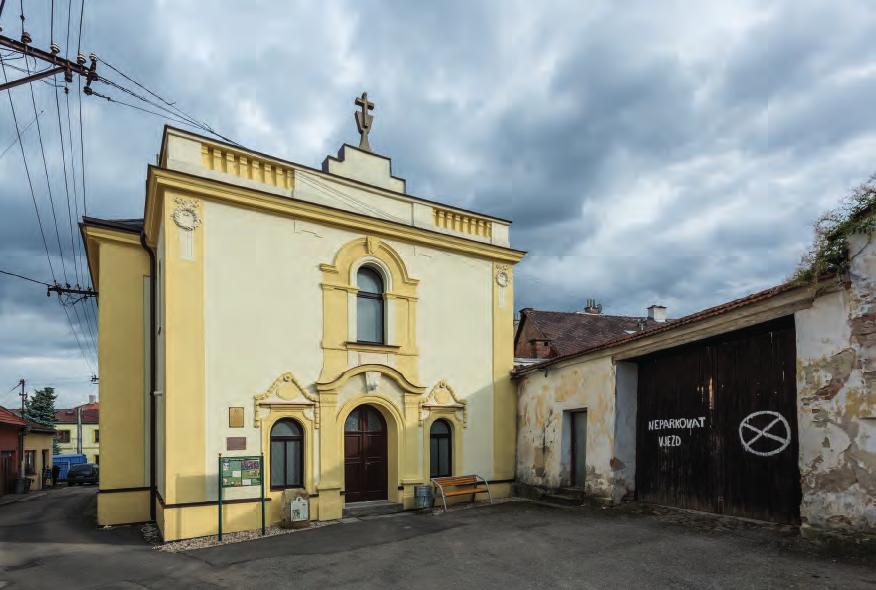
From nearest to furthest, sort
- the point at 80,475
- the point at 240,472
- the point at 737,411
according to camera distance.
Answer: the point at 737,411
the point at 240,472
the point at 80,475

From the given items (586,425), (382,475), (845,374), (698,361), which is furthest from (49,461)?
(845,374)

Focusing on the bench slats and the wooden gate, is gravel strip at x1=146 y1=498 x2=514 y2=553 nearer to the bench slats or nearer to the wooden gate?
the bench slats

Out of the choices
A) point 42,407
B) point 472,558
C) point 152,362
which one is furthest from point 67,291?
point 42,407

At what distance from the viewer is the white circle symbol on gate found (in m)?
8.87

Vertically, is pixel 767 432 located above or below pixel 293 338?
below

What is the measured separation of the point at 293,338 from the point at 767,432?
28.3 feet

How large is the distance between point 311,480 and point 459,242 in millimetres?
6505

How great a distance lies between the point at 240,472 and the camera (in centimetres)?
1059

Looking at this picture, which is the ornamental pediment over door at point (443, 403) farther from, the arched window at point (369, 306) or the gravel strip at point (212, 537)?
the gravel strip at point (212, 537)

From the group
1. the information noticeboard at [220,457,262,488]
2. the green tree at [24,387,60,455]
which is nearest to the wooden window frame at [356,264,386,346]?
the information noticeboard at [220,457,262,488]

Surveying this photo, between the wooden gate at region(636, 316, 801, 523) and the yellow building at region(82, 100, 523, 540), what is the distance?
4.43 metres

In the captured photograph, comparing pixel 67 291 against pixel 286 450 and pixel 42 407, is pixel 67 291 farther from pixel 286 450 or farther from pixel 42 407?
pixel 42 407

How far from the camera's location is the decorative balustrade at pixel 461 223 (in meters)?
14.6

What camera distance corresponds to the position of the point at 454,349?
46.7ft
